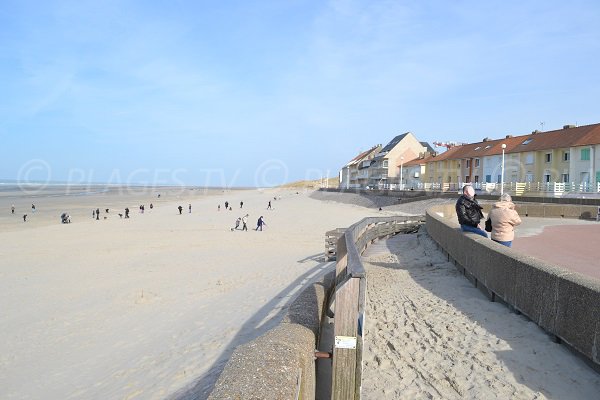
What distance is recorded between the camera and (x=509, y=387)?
158 inches

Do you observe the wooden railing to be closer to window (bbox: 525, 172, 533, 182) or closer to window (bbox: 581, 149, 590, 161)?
window (bbox: 581, 149, 590, 161)

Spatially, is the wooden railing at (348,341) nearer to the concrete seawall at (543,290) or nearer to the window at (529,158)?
the concrete seawall at (543,290)

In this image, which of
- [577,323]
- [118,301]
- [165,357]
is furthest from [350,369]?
[118,301]

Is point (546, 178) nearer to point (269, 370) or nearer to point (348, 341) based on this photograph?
point (348, 341)

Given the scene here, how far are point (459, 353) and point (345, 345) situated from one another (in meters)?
2.10

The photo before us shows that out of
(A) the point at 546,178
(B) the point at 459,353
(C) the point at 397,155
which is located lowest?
(B) the point at 459,353

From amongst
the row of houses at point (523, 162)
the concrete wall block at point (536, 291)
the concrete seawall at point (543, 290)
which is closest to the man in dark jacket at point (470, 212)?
the concrete seawall at point (543, 290)

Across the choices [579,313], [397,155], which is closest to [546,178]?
[397,155]

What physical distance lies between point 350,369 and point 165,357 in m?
4.31

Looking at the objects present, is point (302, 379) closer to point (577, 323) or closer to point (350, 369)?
point (350, 369)

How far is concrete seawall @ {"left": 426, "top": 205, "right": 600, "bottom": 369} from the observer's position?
3.98 meters

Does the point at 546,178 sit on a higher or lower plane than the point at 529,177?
lower

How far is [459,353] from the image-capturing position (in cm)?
483

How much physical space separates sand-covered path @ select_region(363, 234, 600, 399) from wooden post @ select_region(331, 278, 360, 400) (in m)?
0.94
